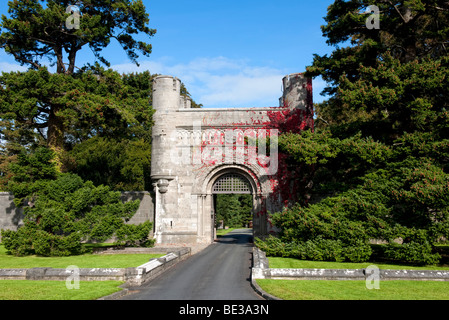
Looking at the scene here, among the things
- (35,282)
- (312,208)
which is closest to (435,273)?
(312,208)

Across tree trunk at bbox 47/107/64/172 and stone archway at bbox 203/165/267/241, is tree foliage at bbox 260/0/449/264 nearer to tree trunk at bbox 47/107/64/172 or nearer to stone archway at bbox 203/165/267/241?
stone archway at bbox 203/165/267/241

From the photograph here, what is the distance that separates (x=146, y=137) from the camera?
4156cm

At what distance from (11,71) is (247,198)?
42.2 meters

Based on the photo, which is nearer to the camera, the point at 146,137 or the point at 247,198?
the point at 146,137

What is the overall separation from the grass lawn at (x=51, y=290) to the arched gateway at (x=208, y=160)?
40.5ft

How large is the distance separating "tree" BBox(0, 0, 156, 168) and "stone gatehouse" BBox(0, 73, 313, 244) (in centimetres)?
423

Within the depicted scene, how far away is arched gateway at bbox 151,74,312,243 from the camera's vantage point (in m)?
21.8

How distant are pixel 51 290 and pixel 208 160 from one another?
14622 millimetres

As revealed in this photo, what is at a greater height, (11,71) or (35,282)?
(11,71)

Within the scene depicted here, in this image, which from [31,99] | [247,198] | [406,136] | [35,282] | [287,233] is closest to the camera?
[35,282]

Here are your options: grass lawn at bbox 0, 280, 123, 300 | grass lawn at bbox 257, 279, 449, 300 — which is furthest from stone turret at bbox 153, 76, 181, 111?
grass lawn at bbox 257, 279, 449, 300

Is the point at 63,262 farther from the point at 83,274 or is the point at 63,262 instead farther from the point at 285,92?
the point at 285,92

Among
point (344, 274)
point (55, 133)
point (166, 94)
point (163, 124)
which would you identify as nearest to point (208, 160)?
point (163, 124)

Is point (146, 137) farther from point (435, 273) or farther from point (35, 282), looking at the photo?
point (435, 273)
